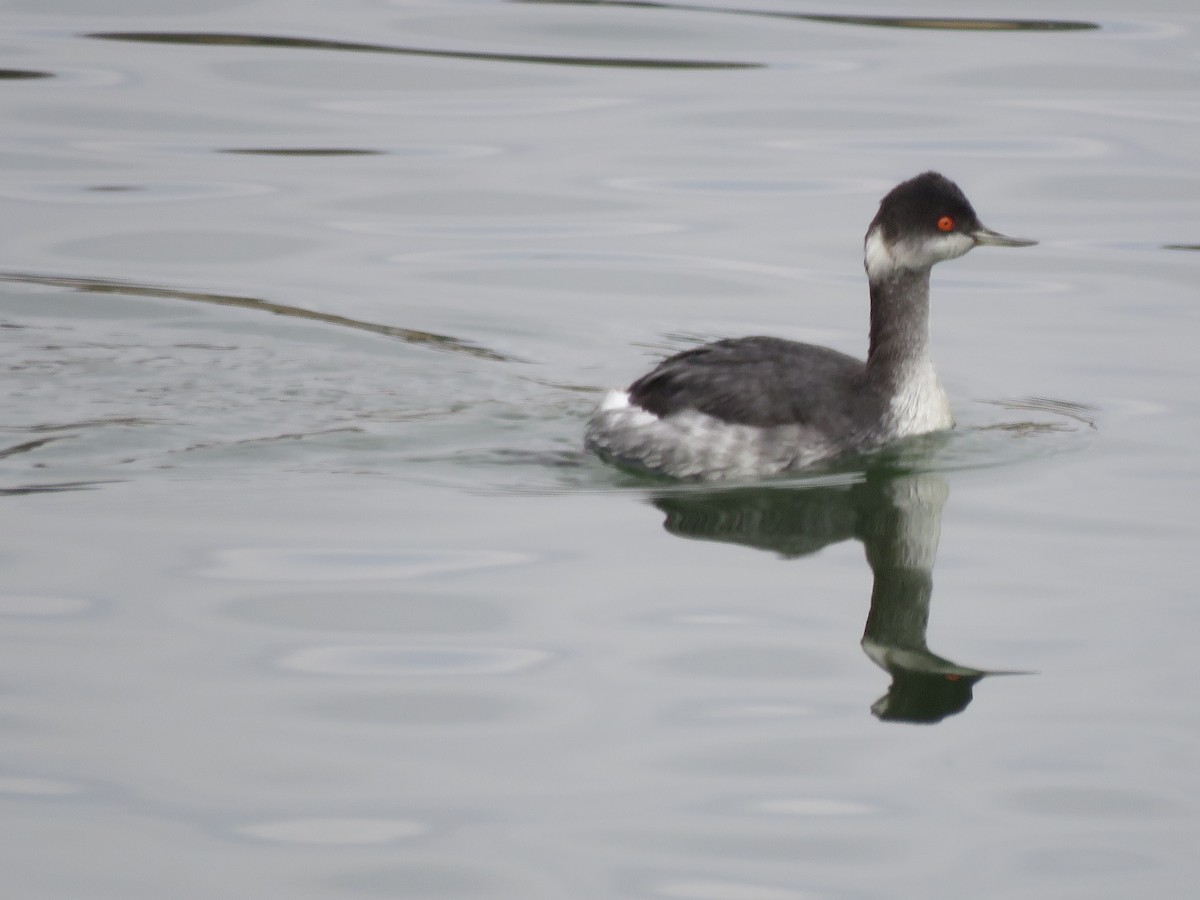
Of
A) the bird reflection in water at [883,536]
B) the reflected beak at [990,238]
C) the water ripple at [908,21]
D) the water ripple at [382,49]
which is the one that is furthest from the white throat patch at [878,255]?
the water ripple at [908,21]

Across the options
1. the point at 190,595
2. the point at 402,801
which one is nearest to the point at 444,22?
the point at 190,595

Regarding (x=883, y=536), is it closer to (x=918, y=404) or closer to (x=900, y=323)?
(x=918, y=404)

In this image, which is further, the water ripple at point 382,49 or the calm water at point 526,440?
the water ripple at point 382,49

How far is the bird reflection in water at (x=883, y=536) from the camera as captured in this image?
7.33 m

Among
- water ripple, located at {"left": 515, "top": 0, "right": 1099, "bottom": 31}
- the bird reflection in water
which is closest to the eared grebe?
the bird reflection in water

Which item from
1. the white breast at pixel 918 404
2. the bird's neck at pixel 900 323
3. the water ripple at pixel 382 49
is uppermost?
the water ripple at pixel 382 49

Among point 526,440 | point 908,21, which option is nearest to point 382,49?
point 908,21

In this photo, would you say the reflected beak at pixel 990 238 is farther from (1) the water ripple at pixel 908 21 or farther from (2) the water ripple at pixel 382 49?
(1) the water ripple at pixel 908 21

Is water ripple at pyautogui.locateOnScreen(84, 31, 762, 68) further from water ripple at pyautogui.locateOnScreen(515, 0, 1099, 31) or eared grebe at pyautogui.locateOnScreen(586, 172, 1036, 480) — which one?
eared grebe at pyautogui.locateOnScreen(586, 172, 1036, 480)

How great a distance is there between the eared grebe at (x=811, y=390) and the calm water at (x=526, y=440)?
0.68ft

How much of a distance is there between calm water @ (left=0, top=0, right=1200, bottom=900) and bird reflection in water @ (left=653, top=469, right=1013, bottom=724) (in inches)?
1.0

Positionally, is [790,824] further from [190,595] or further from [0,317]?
[0,317]

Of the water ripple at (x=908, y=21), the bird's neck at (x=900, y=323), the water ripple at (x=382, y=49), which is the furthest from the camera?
the water ripple at (x=908, y=21)

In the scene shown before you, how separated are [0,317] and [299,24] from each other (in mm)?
8255
